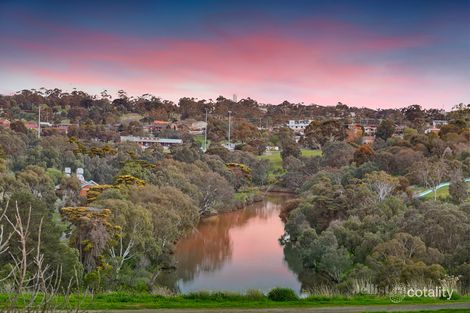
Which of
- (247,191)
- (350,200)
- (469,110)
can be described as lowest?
(247,191)

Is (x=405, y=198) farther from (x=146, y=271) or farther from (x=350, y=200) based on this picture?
(x=146, y=271)

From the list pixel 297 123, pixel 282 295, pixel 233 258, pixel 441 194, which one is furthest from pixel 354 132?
pixel 282 295

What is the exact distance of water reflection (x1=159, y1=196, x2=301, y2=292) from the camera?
15.8 m

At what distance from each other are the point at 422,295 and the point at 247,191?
26.7m

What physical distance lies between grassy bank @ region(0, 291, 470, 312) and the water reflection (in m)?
6.52

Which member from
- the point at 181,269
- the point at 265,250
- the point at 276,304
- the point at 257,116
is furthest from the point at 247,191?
the point at 257,116

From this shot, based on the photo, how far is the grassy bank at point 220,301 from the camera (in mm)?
7360

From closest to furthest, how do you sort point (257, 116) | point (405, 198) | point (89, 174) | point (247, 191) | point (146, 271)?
1. point (146, 271)
2. point (405, 198)
3. point (89, 174)
4. point (247, 191)
5. point (257, 116)

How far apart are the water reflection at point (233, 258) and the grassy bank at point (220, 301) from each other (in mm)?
6523

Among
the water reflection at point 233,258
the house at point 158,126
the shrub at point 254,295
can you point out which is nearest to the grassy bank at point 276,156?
the house at point 158,126

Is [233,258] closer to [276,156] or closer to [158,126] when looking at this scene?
[276,156]

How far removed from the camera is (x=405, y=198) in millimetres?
18969

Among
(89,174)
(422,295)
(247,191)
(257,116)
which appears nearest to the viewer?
(422,295)

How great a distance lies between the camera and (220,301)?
7.69m
